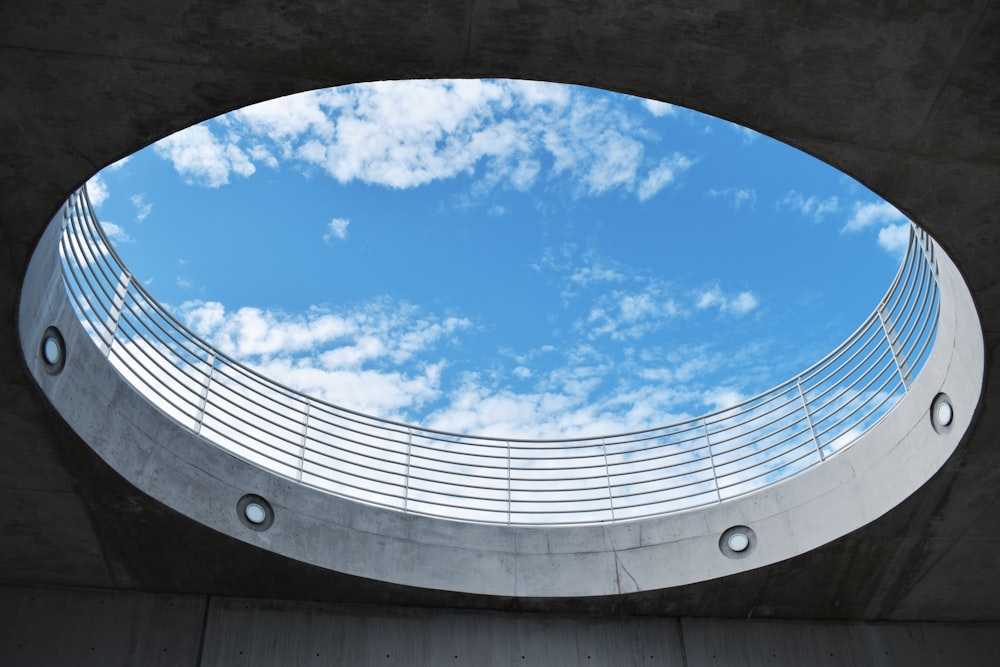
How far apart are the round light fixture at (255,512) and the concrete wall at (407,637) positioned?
5.52ft

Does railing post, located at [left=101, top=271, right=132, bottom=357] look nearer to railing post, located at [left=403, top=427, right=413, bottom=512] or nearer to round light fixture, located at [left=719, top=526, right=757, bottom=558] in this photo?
railing post, located at [left=403, top=427, right=413, bottom=512]

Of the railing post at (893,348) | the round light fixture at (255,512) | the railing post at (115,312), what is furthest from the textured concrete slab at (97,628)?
the railing post at (893,348)

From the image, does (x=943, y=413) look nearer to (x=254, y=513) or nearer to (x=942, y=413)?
(x=942, y=413)

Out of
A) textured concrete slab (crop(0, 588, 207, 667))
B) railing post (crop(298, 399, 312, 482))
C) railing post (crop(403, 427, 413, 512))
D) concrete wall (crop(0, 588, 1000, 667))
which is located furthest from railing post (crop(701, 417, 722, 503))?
textured concrete slab (crop(0, 588, 207, 667))

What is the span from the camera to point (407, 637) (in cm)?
1239

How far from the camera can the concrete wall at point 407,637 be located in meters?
11.7

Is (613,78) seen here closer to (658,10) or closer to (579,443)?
(658,10)

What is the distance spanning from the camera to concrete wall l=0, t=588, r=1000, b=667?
11688 mm

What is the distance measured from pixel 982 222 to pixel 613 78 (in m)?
3.61

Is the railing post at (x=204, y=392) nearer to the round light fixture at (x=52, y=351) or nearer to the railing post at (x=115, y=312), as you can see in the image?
the railing post at (x=115, y=312)

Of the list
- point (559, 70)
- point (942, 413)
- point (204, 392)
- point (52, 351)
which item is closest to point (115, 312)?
point (52, 351)

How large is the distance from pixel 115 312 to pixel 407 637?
5884 mm

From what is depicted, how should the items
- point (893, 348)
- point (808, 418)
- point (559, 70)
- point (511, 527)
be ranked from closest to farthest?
1. point (559, 70)
2. point (893, 348)
3. point (808, 418)
4. point (511, 527)

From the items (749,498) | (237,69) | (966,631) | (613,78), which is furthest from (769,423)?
(237,69)
